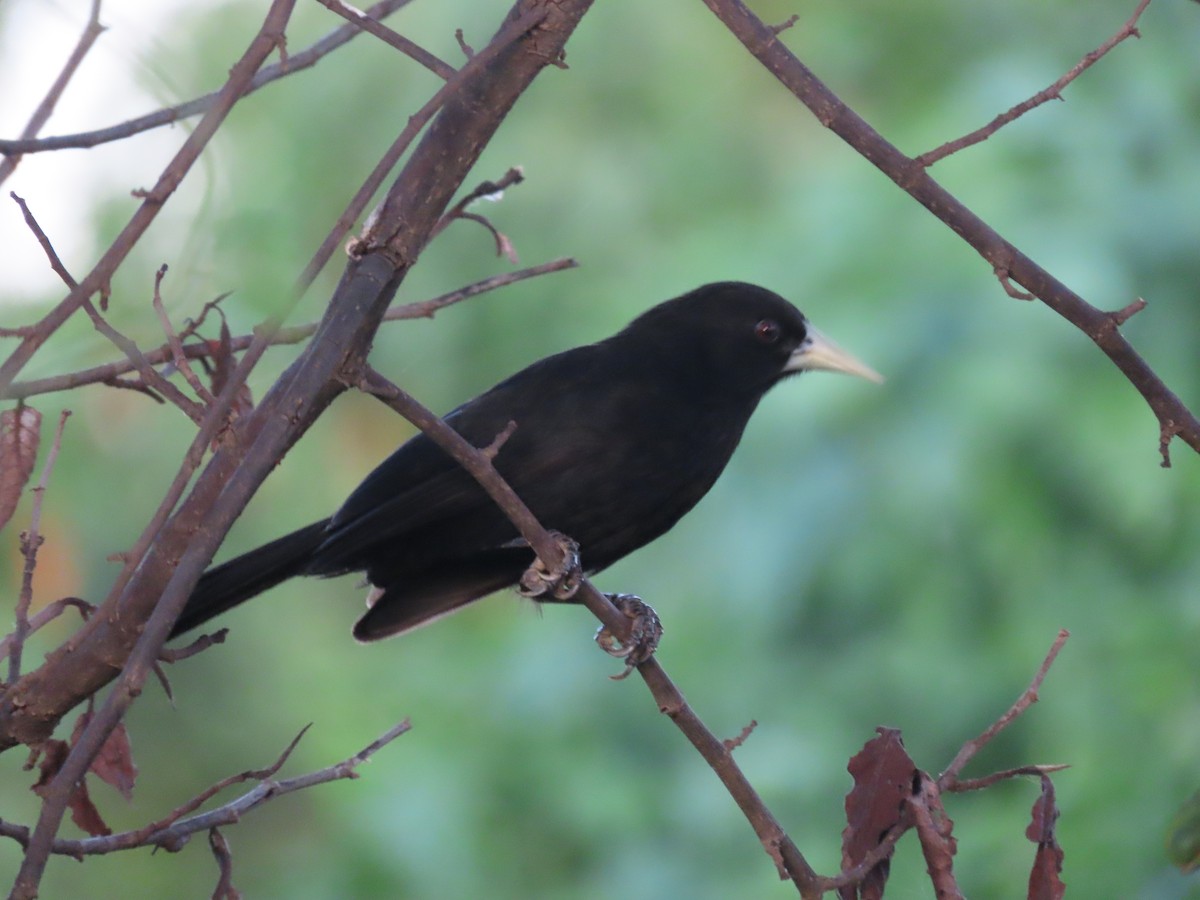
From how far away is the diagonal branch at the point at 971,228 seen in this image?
1.78 m

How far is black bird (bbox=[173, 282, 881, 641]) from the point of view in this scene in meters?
3.08

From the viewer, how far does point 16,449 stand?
2.06 meters

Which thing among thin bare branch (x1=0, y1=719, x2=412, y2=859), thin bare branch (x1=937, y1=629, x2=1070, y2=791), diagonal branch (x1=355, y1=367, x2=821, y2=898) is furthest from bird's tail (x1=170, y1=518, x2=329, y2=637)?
thin bare branch (x1=937, y1=629, x2=1070, y2=791)

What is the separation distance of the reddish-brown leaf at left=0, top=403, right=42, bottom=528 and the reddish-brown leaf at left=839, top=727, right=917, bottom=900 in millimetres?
1230

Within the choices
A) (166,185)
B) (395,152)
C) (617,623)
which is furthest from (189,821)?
(395,152)

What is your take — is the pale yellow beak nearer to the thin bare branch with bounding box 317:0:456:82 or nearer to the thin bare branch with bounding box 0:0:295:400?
the thin bare branch with bounding box 317:0:456:82

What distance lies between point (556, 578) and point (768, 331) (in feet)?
4.80

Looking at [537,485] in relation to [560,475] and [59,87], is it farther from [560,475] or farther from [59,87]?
[59,87]

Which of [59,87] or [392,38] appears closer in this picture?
[392,38]

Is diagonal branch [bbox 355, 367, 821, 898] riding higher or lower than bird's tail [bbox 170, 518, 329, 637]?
lower

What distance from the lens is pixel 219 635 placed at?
2088 millimetres

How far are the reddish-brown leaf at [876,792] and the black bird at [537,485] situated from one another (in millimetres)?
1299

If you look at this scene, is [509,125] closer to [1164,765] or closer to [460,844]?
[460,844]

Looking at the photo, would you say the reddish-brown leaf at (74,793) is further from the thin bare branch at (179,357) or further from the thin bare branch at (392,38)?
the thin bare branch at (392,38)
